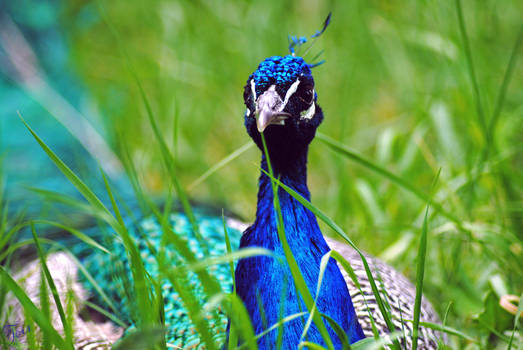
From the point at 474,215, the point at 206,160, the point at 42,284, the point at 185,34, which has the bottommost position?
the point at 42,284

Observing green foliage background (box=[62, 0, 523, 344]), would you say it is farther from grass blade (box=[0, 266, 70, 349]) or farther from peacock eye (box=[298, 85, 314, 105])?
grass blade (box=[0, 266, 70, 349])

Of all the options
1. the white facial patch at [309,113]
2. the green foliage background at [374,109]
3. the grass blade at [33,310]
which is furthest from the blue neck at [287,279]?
the green foliage background at [374,109]

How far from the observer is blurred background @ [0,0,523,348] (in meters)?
1.88

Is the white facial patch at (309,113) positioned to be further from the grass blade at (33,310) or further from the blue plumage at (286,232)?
the grass blade at (33,310)

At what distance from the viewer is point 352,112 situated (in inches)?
123

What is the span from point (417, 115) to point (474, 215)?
0.67 m

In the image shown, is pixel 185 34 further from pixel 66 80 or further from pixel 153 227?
pixel 153 227

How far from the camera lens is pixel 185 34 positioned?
3.51 metres

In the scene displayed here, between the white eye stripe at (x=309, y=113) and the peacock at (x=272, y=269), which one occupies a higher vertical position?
the white eye stripe at (x=309, y=113)

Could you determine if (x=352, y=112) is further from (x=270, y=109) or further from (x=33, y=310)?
(x=33, y=310)

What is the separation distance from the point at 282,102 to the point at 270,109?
55mm

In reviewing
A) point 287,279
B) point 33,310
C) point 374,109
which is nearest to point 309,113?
point 287,279

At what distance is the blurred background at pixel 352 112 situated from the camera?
1.88 m

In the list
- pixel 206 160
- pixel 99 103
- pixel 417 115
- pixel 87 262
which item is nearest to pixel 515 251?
pixel 417 115
